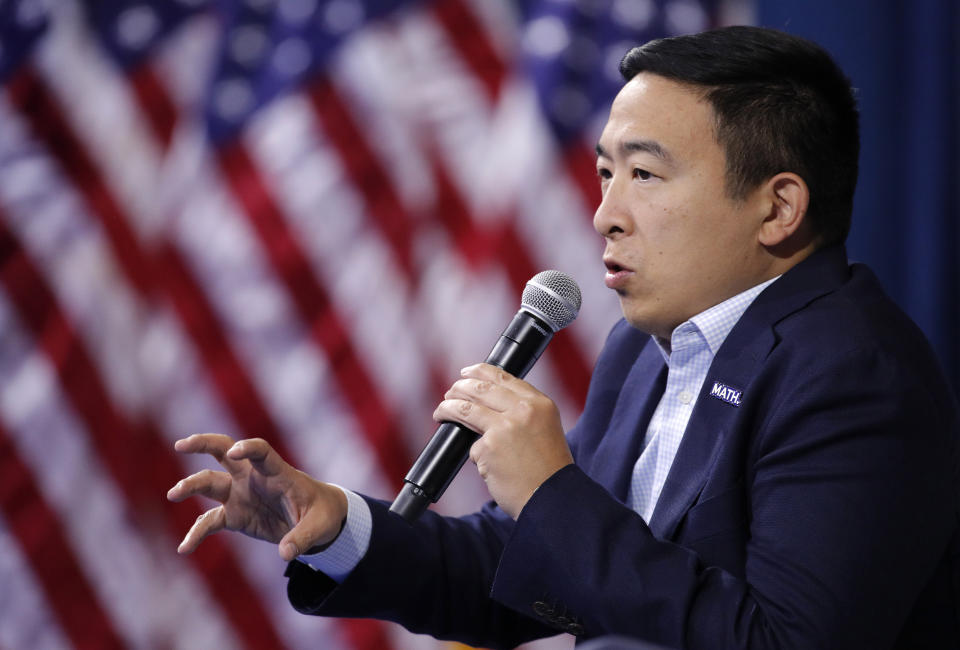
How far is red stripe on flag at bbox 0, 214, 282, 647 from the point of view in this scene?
2279 millimetres

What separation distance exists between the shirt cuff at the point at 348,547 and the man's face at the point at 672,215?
1.55ft

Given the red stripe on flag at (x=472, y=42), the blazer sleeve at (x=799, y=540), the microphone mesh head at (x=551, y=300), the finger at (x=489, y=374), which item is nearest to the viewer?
the blazer sleeve at (x=799, y=540)

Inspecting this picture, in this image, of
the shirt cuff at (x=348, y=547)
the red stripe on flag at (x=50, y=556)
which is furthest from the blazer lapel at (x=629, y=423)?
the red stripe on flag at (x=50, y=556)

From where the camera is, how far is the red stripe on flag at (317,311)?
7.67 ft

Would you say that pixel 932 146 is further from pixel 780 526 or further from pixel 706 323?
pixel 780 526

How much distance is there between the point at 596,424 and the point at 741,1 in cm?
136

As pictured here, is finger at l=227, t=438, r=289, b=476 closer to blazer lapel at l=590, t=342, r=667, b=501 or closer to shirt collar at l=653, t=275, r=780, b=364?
blazer lapel at l=590, t=342, r=667, b=501

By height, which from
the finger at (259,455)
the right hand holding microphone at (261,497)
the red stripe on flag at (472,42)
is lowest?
the right hand holding microphone at (261,497)

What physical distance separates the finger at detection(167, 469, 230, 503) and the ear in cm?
81

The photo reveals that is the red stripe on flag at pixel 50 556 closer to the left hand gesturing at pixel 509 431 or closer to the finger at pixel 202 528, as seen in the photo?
the finger at pixel 202 528

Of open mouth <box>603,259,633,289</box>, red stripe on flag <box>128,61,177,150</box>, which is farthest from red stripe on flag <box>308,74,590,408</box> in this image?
open mouth <box>603,259,633,289</box>

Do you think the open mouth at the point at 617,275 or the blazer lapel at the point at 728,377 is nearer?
the blazer lapel at the point at 728,377

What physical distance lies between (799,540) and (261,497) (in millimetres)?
692

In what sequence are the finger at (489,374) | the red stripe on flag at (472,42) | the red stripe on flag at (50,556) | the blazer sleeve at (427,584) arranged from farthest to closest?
1. the red stripe on flag at (472,42)
2. the red stripe on flag at (50,556)
3. the blazer sleeve at (427,584)
4. the finger at (489,374)
